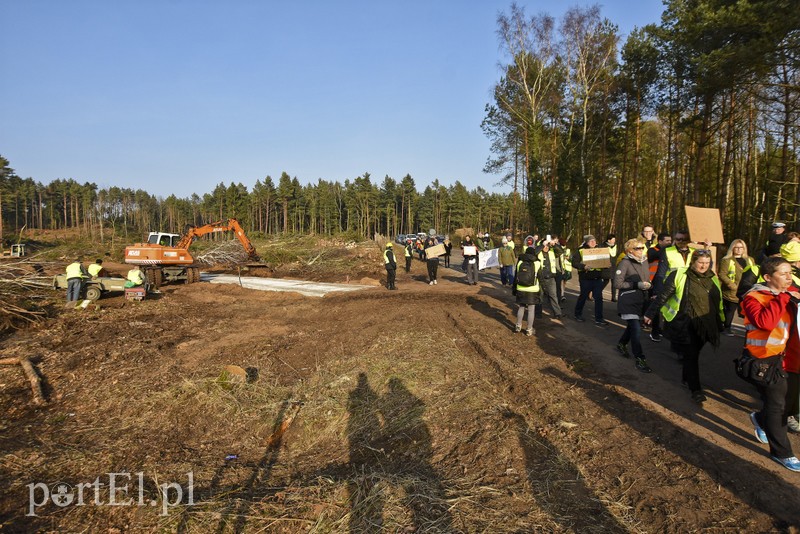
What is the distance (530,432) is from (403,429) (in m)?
1.43

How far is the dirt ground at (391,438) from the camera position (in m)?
3.46

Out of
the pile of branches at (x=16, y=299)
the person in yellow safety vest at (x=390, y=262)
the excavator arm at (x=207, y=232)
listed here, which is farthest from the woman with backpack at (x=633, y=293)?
the excavator arm at (x=207, y=232)

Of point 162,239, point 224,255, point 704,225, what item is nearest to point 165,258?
point 162,239

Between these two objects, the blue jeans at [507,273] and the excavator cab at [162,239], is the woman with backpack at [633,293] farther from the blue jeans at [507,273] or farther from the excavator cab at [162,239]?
the excavator cab at [162,239]

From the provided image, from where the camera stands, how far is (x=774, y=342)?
3.79 meters

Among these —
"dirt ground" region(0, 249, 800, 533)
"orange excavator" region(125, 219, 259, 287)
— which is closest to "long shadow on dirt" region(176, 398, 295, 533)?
"dirt ground" region(0, 249, 800, 533)

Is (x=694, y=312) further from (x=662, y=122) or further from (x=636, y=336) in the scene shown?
(x=662, y=122)

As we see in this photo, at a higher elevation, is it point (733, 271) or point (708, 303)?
point (733, 271)

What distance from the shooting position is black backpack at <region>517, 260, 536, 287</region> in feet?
27.1

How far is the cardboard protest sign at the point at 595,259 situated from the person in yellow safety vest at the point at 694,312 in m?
3.73

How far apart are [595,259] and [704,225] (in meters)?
1.96

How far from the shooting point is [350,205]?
3162 inches

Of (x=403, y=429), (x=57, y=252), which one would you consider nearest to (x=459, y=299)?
(x=403, y=429)

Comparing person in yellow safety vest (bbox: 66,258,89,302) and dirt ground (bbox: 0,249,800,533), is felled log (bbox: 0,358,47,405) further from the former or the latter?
person in yellow safety vest (bbox: 66,258,89,302)
